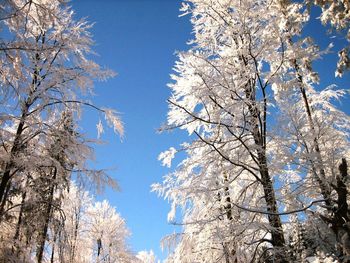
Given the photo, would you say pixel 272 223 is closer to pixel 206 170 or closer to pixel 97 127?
pixel 206 170

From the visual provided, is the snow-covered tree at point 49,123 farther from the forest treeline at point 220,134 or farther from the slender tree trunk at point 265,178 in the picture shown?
the slender tree trunk at point 265,178

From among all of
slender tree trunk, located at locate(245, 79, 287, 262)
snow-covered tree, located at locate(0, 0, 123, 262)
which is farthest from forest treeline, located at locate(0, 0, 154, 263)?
slender tree trunk, located at locate(245, 79, 287, 262)

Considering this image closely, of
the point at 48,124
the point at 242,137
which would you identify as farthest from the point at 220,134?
the point at 48,124

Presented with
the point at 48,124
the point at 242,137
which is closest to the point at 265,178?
the point at 242,137

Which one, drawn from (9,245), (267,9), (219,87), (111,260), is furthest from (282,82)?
(111,260)

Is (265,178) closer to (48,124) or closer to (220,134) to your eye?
(220,134)

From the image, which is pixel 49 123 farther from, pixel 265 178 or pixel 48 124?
pixel 265 178

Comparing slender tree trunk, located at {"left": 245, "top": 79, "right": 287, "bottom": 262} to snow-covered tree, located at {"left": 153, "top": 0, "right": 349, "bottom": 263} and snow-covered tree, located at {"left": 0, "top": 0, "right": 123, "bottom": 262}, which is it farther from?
snow-covered tree, located at {"left": 0, "top": 0, "right": 123, "bottom": 262}

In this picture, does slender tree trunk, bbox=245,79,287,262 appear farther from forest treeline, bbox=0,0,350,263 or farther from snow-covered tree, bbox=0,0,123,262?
snow-covered tree, bbox=0,0,123,262

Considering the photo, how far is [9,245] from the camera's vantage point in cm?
985

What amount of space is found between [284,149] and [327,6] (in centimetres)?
320

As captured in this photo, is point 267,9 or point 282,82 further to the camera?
point 267,9

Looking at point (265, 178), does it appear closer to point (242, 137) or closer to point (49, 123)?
point (242, 137)

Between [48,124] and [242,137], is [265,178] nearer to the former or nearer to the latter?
[242,137]
